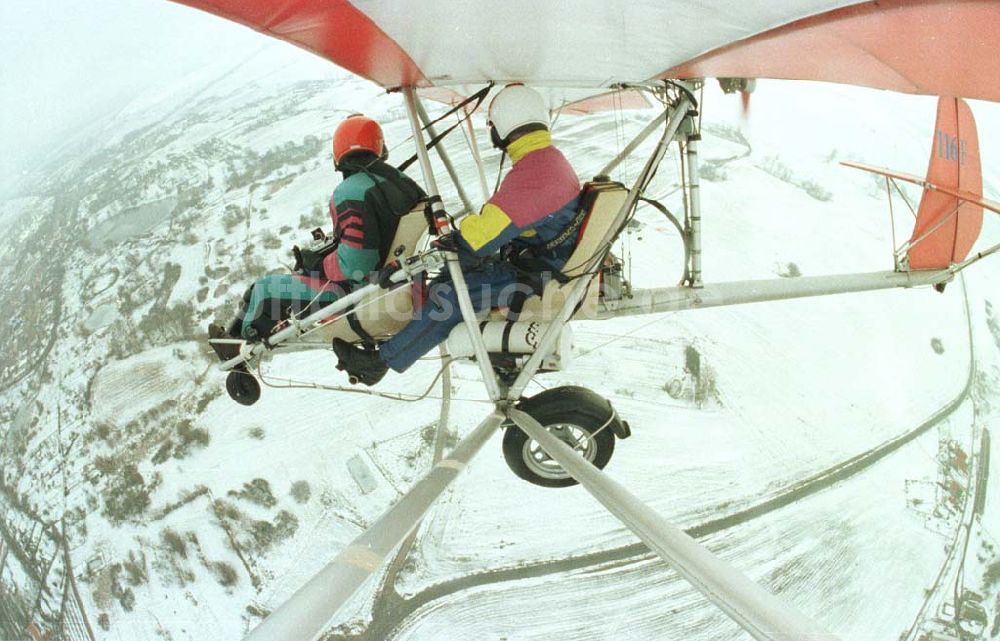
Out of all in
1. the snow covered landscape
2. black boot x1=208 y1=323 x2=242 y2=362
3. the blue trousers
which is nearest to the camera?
the blue trousers

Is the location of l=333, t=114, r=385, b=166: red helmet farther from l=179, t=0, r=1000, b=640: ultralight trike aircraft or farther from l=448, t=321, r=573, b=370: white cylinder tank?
l=448, t=321, r=573, b=370: white cylinder tank

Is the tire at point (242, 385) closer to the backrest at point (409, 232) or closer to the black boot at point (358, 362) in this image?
the black boot at point (358, 362)

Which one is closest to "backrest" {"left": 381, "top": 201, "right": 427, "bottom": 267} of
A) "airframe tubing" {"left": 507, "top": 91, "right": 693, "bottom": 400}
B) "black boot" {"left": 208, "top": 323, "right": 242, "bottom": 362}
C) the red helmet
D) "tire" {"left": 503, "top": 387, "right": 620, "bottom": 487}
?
the red helmet

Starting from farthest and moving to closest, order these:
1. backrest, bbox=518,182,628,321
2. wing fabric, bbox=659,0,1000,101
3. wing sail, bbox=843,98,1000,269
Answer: wing sail, bbox=843,98,1000,269 < backrest, bbox=518,182,628,321 < wing fabric, bbox=659,0,1000,101

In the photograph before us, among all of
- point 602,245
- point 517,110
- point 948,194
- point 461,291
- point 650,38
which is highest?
point 650,38

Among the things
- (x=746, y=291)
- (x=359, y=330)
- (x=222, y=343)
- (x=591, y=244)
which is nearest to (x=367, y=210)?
(x=359, y=330)

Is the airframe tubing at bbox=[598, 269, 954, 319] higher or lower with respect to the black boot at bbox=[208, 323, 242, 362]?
lower

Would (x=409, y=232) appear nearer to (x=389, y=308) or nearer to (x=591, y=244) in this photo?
(x=389, y=308)
